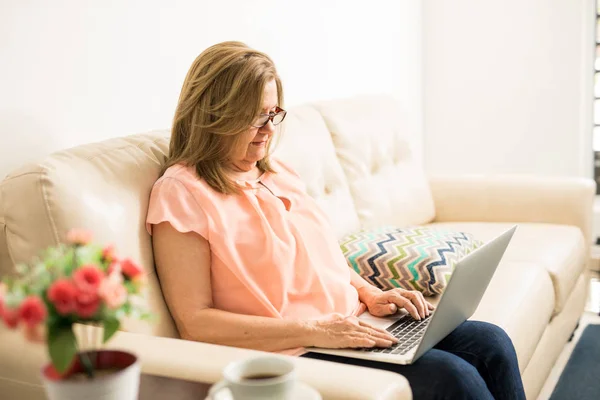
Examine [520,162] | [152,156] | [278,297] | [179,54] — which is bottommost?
[520,162]

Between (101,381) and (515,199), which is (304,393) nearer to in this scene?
(101,381)

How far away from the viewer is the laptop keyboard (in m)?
1.62

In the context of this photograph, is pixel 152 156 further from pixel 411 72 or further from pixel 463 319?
pixel 411 72

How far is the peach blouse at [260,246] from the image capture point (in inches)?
63.5

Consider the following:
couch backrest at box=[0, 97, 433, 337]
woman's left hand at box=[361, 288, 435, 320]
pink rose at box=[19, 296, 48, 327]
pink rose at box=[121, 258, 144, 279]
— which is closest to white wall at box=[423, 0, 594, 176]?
couch backrest at box=[0, 97, 433, 337]

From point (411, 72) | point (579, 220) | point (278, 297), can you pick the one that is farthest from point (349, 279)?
point (411, 72)

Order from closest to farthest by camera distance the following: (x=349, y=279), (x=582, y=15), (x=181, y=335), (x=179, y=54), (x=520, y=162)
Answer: (x=181, y=335) < (x=349, y=279) < (x=179, y=54) < (x=582, y=15) < (x=520, y=162)

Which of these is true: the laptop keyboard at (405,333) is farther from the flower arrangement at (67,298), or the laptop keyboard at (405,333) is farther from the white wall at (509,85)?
the white wall at (509,85)

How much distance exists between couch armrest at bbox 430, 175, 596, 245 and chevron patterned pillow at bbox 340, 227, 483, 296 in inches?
32.3

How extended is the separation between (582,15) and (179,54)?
231 cm

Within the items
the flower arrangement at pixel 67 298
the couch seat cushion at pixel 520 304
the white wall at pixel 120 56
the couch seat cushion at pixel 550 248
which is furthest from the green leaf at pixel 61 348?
the couch seat cushion at pixel 550 248

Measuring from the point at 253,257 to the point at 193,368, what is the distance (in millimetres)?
422

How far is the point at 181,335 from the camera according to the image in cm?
166

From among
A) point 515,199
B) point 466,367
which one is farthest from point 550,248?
point 466,367
